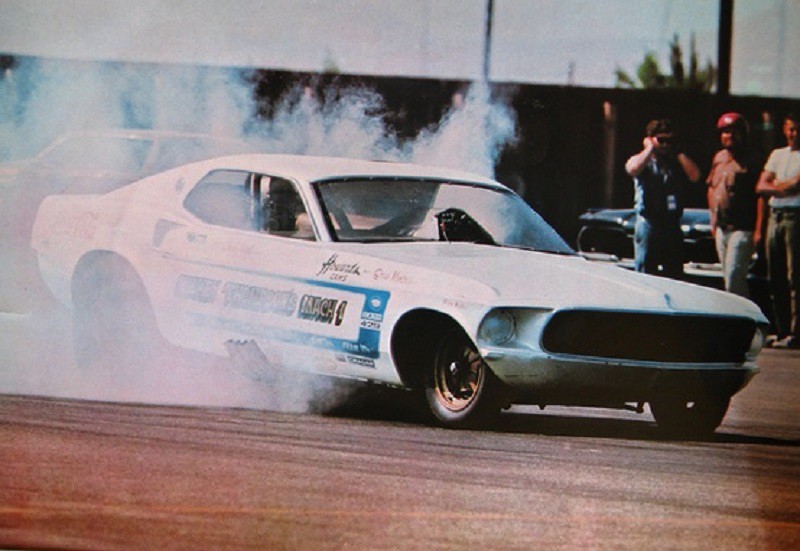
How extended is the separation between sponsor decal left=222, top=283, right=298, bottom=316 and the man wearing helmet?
6.47ft

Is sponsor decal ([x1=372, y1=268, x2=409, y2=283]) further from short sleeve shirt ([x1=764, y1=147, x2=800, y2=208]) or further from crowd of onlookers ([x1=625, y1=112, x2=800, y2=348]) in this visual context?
short sleeve shirt ([x1=764, y1=147, x2=800, y2=208])

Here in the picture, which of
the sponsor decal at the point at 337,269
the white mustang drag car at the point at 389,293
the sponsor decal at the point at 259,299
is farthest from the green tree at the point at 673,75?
the sponsor decal at the point at 259,299

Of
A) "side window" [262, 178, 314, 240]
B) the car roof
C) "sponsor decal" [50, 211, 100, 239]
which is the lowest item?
"sponsor decal" [50, 211, 100, 239]

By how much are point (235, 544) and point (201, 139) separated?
3522 mm

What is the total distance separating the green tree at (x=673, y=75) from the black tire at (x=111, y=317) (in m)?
2.27

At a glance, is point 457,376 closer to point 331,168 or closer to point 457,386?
point 457,386

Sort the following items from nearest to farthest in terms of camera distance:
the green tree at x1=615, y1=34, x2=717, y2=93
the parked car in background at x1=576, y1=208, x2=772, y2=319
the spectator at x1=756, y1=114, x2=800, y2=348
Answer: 1. the green tree at x1=615, y1=34, x2=717, y2=93
2. the parked car in background at x1=576, y1=208, x2=772, y2=319
3. the spectator at x1=756, y1=114, x2=800, y2=348

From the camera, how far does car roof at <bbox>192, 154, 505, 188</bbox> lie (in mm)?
7641

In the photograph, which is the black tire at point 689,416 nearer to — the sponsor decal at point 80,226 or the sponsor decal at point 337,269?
the sponsor decal at point 337,269

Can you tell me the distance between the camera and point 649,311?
22.9 ft

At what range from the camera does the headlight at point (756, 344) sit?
7.37 m

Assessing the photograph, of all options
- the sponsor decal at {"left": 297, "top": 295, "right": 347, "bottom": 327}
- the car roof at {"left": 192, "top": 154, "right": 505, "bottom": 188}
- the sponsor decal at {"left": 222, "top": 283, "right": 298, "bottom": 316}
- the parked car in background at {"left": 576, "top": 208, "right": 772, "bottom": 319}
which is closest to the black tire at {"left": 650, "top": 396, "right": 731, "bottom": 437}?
the parked car in background at {"left": 576, "top": 208, "right": 772, "bottom": 319}

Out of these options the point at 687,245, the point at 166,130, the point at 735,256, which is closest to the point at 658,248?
the point at 687,245

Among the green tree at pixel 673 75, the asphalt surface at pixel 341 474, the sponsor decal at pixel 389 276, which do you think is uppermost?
the green tree at pixel 673 75
